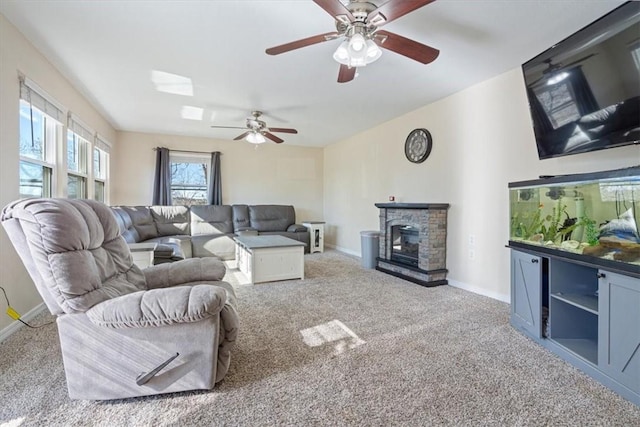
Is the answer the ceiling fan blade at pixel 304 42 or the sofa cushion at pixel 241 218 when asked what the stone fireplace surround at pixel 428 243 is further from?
the sofa cushion at pixel 241 218

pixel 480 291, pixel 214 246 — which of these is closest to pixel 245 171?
pixel 214 246

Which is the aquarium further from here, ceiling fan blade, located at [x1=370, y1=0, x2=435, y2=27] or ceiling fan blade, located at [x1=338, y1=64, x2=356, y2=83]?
ceiling fan blade, located at [x1=338, y1=64, x2=356, y2=83]

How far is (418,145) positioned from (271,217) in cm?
346

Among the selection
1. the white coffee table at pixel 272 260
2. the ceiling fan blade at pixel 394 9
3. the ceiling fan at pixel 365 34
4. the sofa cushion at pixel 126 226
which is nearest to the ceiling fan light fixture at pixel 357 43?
the ceiling fan at pixel 365 34

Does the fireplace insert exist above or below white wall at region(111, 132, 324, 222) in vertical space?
below

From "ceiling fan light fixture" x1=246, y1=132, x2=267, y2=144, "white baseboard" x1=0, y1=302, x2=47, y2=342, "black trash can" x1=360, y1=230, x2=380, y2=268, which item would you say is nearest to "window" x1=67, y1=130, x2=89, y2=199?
"white baseboard" x1=0, y1=302, x2=47, y2=342

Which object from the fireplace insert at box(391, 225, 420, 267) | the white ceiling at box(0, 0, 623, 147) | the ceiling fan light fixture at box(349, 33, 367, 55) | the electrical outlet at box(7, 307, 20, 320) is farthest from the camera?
the fireplace insert at box(391, 225, 420, 267)

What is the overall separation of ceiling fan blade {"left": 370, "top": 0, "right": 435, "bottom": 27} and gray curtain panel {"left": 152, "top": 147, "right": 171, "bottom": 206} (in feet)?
17.4

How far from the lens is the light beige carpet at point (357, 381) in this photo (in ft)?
4.80


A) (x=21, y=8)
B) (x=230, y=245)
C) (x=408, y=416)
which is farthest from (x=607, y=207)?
(x=230, y=245)

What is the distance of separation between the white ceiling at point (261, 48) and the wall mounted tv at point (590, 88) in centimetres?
31

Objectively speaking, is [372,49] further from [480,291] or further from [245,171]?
[245,171]

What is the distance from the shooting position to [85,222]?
1.65m

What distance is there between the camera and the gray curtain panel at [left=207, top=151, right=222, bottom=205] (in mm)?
6289
